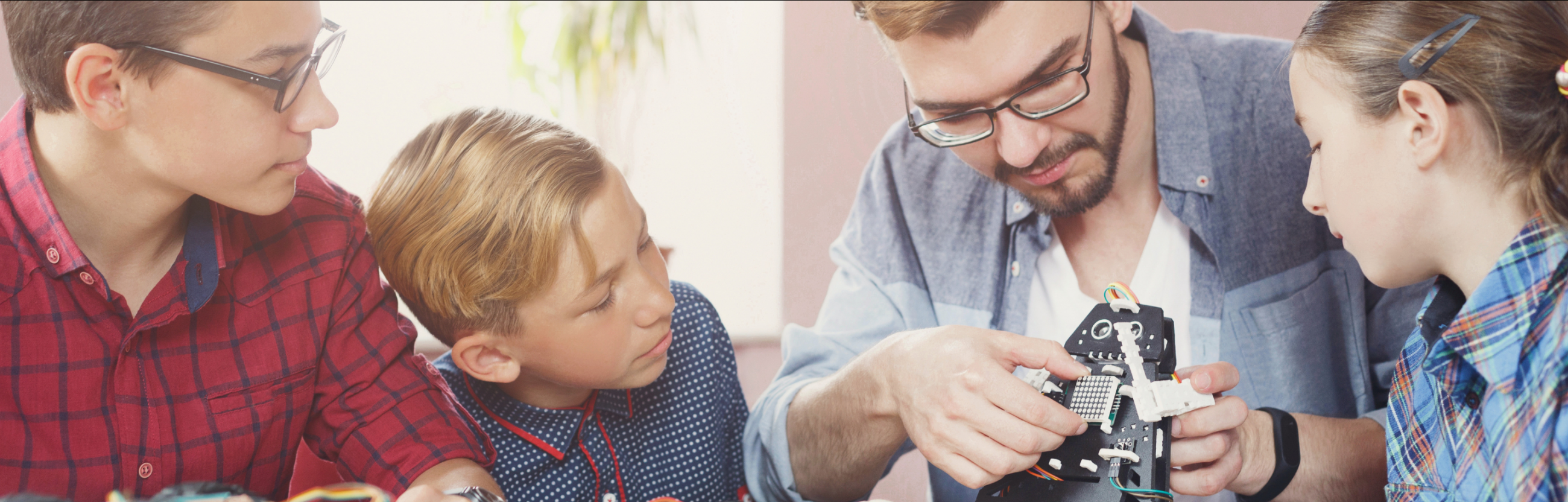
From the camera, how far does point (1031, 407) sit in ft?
3.27

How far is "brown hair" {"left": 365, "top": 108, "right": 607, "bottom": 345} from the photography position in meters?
1.14

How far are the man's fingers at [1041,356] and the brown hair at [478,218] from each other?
49 cm

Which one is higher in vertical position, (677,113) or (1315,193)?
(1315,193)

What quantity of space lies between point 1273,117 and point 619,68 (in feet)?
5.66

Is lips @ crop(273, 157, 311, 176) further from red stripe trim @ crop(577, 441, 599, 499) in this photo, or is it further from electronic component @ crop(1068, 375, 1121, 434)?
electronic component @ crop(1068, 375, 1121, 434)

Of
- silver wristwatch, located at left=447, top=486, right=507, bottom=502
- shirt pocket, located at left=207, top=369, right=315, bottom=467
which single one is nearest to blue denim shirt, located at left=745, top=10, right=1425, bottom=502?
silver wristwatch, located at left=447, top=486, right=507, bottom=502

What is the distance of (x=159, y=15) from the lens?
30.8 inches

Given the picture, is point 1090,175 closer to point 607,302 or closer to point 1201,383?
point 1201,383

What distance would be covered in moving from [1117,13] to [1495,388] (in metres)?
0.70

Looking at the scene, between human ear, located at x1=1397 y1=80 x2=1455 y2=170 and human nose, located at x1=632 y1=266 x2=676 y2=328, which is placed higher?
human ear, located at x1=1397 y1=80 x2=1455 y2=170

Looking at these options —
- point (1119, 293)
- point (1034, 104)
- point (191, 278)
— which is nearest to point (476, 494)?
point (191, 278)

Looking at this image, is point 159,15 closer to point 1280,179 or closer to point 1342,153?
point 1342,153

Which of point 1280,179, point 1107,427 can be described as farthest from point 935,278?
point 1107,427

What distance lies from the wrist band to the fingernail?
193mm
